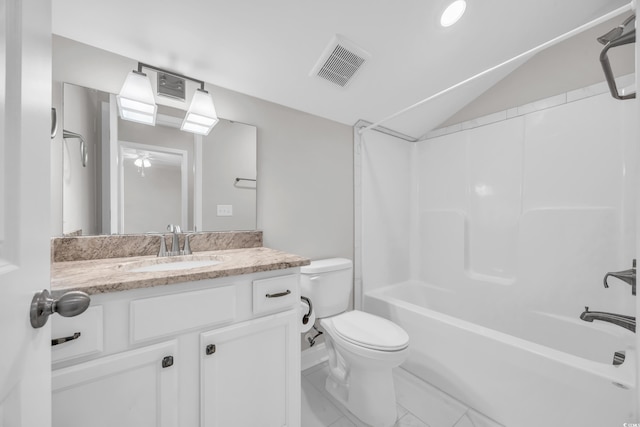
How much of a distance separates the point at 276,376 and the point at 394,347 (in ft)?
1.93

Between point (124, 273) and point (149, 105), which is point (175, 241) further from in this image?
point (149, 105)

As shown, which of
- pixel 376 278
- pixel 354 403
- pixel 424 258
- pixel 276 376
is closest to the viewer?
pixel 276 376

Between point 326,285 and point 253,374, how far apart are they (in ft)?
2.39

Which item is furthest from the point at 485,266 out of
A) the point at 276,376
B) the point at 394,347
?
the point at 276,376

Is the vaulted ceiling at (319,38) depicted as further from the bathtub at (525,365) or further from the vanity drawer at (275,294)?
the bathtub at (525,365)

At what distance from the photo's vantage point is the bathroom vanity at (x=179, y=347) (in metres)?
0.70

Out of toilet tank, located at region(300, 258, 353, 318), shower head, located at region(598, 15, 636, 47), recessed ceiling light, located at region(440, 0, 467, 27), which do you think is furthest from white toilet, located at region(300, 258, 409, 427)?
recessed ceiling light, located at region(440, 0, 467, 27)

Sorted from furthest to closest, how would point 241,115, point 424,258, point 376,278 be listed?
1. point 424,258
2. point 376,278
3. point 241,115

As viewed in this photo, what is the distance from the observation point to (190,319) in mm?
848

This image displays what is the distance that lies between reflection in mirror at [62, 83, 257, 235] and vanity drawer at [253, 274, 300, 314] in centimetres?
61

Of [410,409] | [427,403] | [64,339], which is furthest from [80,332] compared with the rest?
[427,403]

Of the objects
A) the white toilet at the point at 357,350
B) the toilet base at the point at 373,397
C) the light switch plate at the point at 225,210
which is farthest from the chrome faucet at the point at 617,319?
the light switch plate at the point at 225,210

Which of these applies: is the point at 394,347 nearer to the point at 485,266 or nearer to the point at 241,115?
the point at 485,266

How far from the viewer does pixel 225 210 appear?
1.51 meters
